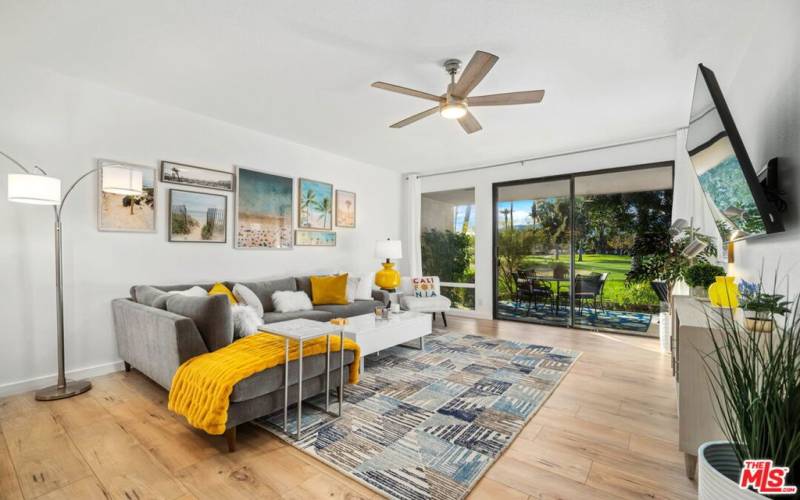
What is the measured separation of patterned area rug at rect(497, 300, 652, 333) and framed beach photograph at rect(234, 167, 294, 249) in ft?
11.8

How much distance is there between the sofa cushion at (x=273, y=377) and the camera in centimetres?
199

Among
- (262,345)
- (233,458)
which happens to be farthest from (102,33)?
(233,458)

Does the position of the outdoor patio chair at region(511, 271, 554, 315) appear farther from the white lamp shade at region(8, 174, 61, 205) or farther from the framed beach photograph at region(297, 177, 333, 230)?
the white lamp shade at region(8, 174, 61, 205)

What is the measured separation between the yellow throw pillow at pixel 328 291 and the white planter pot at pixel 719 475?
386 centimetres

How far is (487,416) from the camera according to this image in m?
2.49

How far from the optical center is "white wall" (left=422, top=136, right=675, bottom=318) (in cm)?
468

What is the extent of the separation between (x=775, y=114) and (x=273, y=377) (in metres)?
3.10

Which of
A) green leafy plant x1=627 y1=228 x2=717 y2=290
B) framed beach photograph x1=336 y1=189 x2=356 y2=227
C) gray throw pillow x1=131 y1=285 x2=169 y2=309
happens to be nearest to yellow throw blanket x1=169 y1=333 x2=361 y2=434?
gray throw pillow x1=131 y1=285 x2=169 y2=309

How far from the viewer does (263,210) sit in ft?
14.9

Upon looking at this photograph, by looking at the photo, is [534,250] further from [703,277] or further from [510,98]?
[510,98]

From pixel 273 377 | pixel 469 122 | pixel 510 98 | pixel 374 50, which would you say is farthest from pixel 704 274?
pixel 273 377

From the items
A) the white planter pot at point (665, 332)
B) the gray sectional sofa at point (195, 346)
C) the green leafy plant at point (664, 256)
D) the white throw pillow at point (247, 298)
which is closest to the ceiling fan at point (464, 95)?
the gray sectional sofa at point (195, 346)

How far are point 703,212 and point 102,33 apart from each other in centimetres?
584

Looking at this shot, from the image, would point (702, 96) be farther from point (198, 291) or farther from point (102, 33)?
point (198, 291)
